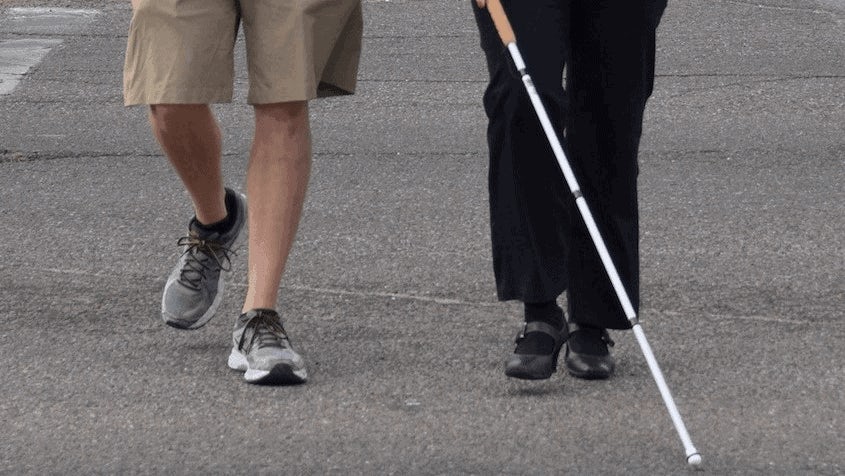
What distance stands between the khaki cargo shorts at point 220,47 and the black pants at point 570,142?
1.49ft

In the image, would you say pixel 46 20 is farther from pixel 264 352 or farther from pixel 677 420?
pixel 677 420

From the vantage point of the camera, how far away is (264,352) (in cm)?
424

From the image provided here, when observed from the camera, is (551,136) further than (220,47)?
No

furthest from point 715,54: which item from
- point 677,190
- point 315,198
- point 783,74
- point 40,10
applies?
point 40,10

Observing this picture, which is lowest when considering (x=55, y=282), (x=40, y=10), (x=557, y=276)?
(x=40, y=10)

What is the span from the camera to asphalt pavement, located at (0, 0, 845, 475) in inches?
149

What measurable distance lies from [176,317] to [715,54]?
5.74m

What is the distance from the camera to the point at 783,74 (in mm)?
9078

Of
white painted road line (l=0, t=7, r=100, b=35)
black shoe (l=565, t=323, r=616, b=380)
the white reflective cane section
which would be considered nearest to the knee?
black shoe (l=565, t=323, r=616, b=380)

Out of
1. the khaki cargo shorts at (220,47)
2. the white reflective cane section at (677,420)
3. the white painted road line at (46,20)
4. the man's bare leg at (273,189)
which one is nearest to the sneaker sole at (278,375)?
the man's bare leg at (273,189)

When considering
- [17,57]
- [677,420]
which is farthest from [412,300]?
[17,57]

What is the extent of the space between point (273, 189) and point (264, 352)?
432 millimetres

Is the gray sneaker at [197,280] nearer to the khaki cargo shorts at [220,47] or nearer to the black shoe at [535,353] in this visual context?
the khaki cargo shorts at [220,47]

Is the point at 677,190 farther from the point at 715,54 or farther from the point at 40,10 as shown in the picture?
the point at 40,10
